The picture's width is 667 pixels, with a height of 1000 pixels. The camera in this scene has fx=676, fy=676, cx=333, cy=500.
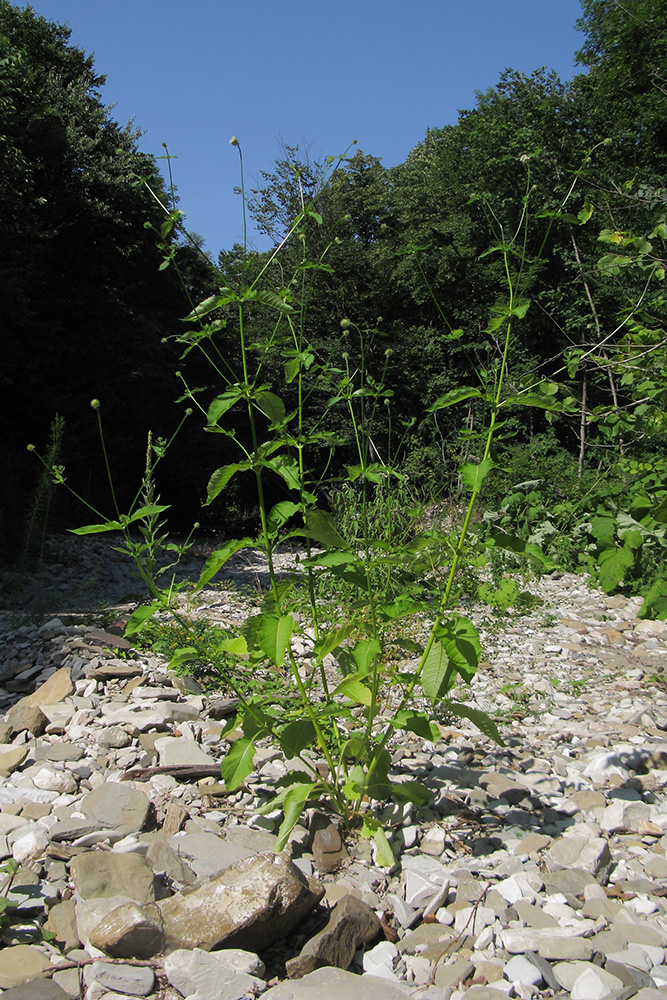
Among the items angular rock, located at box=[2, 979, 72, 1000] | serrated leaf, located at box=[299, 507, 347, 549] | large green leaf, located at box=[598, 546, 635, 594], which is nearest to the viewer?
angular rock, located at box=[2, 979, 72, 1000]

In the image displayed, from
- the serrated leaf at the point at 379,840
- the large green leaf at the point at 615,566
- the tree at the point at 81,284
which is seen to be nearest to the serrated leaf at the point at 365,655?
the serrated leaf at the point at 379,840

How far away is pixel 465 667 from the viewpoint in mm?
1560

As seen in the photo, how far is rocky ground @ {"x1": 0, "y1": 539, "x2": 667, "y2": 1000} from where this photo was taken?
1.39 m

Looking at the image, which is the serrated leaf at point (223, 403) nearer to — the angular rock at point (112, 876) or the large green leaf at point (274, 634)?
the large green leaf at point (274, 634)

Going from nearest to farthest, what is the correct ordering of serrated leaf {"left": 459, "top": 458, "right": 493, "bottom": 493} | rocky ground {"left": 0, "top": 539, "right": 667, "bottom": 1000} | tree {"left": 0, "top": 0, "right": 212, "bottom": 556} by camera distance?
rocky ground {"left": 0, "top": 539, "right": 667, "bottom": 1000} → serrated leaf {"left": 459, "top": 458, "right": 493, "bottom": 493} → tree {"left": 0, "top": 0, "right": 212, "bottom": 556}

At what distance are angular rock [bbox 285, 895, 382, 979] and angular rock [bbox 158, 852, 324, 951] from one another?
0.25 ft

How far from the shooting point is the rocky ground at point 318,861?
1.39 m

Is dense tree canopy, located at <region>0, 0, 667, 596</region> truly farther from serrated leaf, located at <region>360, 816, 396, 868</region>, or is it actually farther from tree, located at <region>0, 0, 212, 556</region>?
serrated leaf, located at <region>360, 816, 396, 868</region>

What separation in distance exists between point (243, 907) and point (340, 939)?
8.8 inches

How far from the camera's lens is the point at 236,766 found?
1.71m

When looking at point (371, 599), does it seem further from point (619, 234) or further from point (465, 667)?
point (619, 234)

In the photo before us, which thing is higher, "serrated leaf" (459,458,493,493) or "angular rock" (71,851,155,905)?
"serrated leaf" (459,458,493,493)

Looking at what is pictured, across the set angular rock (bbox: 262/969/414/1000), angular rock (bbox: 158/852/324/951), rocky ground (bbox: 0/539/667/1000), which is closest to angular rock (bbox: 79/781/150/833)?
rocky ground (bbox: 0/539/667/1000)

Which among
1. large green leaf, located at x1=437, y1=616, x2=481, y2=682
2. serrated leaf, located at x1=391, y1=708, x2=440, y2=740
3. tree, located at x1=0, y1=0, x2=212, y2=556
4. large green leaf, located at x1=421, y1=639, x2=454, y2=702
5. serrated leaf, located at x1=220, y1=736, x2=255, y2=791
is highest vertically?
tree, located at x1=0, y1=0, x2=212, y2=556
